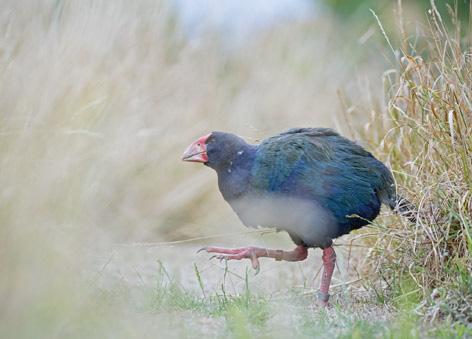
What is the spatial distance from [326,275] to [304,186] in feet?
1.68

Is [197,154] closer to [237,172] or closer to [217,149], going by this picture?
[217,149]

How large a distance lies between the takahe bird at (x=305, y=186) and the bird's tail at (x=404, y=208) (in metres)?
0.01

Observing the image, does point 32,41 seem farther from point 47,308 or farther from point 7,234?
point 47,308

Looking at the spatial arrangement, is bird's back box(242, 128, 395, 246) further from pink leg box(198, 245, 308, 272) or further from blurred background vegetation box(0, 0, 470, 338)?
blurred background vegetation box(0, 0, 470, 338)

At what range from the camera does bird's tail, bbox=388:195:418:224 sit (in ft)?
14.8

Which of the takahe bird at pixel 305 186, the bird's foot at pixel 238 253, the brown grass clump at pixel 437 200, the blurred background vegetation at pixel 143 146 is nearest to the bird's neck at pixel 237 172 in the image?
the takahe bird at pixel 305 186

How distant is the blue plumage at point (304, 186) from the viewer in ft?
14.4

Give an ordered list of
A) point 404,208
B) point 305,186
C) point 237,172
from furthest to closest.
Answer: point 404,208, point 237,172, point 305,186

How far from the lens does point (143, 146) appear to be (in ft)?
20.2

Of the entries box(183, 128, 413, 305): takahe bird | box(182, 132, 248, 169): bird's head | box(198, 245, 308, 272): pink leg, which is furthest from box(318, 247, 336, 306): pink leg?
box(182, 132, 248, 169): bird's head

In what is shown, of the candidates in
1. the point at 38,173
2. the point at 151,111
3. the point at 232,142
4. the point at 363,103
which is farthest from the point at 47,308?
the point at 363,103

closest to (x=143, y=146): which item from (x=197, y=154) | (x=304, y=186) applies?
(x=197, y=154)

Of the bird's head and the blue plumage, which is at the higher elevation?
the bird's head

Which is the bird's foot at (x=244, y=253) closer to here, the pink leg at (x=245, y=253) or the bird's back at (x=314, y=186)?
the pink leg at (x=245, y=253)
